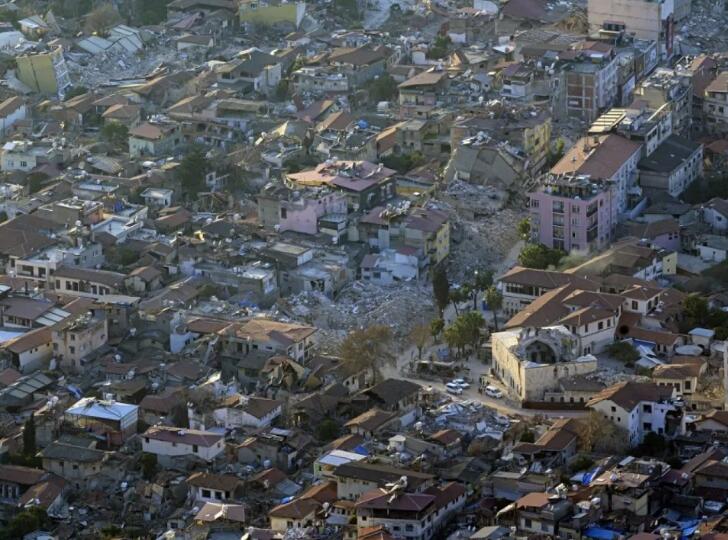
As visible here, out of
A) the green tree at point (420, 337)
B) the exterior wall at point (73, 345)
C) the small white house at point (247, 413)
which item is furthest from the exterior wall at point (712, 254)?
the exterior wall at point (73, 345)

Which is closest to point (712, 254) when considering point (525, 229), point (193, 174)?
point (525, 229)

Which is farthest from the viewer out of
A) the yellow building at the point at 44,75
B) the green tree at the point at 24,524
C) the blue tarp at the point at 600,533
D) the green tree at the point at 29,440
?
the yellow building at the point at 44,75

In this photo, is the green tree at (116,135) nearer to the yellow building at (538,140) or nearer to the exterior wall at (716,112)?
the yellow building at (538,140)

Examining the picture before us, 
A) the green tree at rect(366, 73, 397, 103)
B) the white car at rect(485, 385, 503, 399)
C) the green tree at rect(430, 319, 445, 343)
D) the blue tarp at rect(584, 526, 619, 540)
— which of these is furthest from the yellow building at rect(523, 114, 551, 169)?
the blue tarp at rect(584, 526, 619, 540)

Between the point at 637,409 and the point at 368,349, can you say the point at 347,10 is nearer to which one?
the point at 368,349

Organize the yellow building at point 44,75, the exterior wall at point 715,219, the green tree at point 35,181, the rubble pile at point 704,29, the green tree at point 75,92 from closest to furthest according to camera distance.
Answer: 1. the exterior wall at point 715,219
2. the green tree at point 35,181
3. the green tree at point 75,92
4. the yellow building at point 44,75
5. the rubble pile at point 704,29

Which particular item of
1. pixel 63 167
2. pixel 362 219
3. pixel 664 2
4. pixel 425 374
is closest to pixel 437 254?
pixel 362 219
